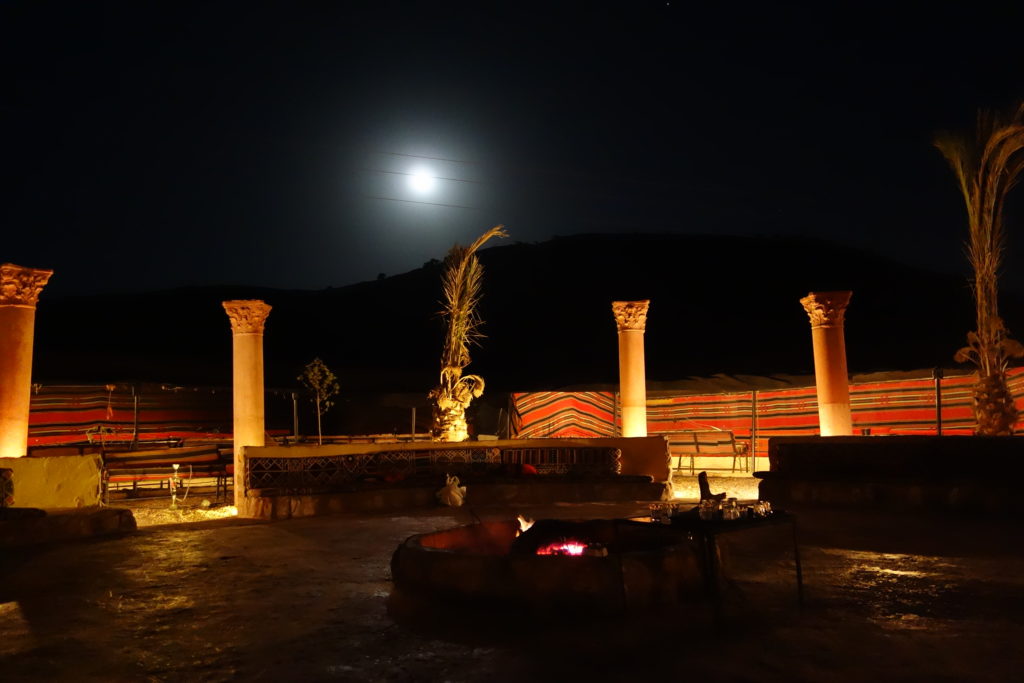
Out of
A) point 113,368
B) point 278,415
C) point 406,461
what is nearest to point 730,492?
point 406,461

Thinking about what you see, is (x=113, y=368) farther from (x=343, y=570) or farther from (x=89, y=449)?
(x=343, y=570)

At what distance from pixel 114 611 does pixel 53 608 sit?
1.62 ft

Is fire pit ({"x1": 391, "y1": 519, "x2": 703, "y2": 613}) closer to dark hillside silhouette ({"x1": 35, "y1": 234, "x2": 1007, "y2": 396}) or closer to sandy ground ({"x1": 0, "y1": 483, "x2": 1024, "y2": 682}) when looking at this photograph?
sandy ground ({"x1": 0, "y1": 483, "x2": 1024, "y2": 682})

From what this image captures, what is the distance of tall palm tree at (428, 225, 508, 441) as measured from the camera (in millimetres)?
13281

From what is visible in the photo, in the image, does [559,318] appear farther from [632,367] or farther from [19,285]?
[19,285]

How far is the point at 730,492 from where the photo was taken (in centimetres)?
1434

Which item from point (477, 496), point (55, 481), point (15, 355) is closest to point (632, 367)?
point (477, 496)

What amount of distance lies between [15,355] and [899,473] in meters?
11.9

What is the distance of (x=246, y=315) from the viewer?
1318 centimetres

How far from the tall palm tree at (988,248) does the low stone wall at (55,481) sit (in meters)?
11.7

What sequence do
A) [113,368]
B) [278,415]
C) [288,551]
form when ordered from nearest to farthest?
1. [288,551]
2. [113,368]
3. [278,415]

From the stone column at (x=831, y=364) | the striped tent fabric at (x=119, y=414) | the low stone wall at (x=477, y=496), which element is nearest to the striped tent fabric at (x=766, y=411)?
the stone column at (x=831, y=364)

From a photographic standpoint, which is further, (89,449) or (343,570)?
(89,449)

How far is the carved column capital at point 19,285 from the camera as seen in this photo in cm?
1098
